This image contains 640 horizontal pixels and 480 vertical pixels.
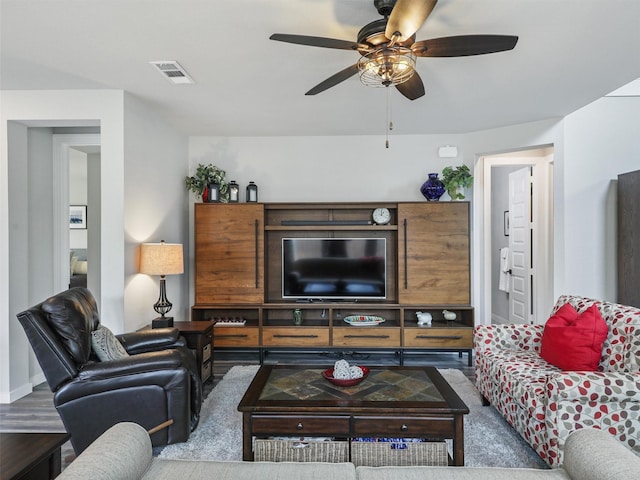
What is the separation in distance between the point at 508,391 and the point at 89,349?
269 centimetres

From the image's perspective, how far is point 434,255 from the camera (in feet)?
13.9

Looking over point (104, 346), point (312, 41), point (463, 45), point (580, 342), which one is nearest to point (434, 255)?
point (580, 342)

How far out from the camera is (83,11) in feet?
6.75

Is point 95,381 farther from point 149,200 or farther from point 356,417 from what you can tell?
point 149,200

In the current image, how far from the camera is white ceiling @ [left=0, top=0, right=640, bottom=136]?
2.04m

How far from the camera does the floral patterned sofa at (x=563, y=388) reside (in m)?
1.96

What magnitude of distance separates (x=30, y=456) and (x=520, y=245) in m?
5.73

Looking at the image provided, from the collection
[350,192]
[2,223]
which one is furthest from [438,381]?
[2,223]

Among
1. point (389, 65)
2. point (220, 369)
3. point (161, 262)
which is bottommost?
point (220, 369)

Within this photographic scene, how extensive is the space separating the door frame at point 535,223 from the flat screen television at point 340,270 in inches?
46.2

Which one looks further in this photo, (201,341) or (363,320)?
(363,320)

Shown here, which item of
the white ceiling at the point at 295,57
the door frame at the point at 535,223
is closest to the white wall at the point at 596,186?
the white ceiling at the point at 295,57

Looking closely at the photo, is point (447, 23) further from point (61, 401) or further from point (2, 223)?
point (2, 223)

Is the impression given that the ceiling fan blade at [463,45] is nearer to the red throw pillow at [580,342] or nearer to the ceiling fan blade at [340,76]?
the ceiling fan blade at [340,76]
